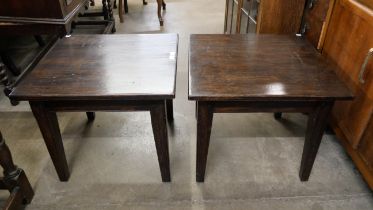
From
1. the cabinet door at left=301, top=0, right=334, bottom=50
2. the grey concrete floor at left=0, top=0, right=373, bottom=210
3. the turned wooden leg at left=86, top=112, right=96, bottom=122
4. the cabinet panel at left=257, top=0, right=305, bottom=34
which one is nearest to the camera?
the grey concrete floor at left=0, top=0, right=373, bottom=210

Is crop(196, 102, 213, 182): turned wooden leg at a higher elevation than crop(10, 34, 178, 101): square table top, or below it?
below

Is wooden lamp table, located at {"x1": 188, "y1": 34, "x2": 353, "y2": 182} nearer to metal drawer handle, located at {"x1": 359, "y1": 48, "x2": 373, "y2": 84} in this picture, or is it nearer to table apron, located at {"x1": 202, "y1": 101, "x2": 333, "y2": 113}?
table apron, located at {"x1": 202, "y1": 101, "x2": 333, "y2": 113}

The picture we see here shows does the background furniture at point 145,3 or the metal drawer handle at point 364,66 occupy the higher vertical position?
the metal drawer handle at point 364,66

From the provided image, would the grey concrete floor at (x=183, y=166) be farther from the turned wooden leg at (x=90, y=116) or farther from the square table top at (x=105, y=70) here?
the square table top at (x=105, y=70)

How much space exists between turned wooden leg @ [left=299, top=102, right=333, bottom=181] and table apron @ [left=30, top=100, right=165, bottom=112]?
0.65 metres

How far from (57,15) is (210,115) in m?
1.24

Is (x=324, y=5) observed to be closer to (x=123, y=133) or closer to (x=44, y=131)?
(x=123, y=133)

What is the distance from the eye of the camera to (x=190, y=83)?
1133mm

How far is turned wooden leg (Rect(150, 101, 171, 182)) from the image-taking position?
45.8 inches

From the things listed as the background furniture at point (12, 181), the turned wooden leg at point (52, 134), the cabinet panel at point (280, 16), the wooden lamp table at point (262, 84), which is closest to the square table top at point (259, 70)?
the wooden lamp table at point (262, 84)

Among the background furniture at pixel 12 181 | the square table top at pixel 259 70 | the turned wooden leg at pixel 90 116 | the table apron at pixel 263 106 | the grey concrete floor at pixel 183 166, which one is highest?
the square table top at pixel 259 70

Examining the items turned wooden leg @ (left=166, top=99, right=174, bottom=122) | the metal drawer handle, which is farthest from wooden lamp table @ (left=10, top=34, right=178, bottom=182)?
the metal drawer handle

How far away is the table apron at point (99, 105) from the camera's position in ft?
3.77

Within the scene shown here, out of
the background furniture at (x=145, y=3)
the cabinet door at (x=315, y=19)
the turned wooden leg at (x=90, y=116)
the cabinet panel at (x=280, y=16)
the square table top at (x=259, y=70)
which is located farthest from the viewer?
the background furniture at (x=145, y=3)
